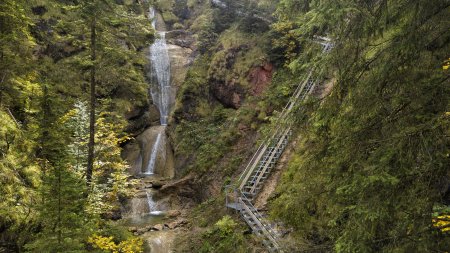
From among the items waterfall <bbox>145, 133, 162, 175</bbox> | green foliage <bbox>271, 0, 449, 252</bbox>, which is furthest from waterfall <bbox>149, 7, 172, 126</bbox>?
green foliage <bbox>271, 0, 449, 252</bbox>

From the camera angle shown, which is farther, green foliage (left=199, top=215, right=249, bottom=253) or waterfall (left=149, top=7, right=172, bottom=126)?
waterfall (left=149, top=7, right=172, bottom=126)

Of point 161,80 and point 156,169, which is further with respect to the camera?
point 161,80

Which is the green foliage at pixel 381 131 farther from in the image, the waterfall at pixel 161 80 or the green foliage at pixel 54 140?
the waterfall at pixel 161 80

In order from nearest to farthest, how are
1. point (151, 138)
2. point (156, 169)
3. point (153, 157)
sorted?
point (156, 169) → point (153, 157) → point (151, 138)

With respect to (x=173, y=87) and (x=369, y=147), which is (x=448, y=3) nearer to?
(x=369, y=147)

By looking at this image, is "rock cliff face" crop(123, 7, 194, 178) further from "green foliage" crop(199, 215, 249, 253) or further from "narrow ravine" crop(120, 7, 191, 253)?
"green foliage" crop(199, 215, 249, 253)

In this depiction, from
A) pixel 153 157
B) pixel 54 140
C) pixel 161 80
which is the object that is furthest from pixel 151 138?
pixel 54 140

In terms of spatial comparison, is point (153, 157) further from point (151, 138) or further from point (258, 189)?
point (258, 189)

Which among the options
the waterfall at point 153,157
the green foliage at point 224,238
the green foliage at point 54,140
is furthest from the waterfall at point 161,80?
the green foliage at point 224,238
